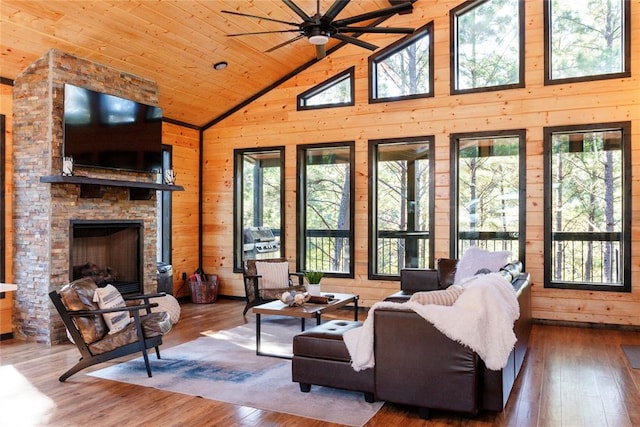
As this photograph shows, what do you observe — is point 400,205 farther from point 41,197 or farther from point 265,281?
point 41,197

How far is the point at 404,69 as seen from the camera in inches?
287

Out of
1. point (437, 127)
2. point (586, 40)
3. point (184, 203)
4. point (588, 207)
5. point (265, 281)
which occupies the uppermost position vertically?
point (586, 40)

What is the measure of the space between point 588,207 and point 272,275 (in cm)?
408

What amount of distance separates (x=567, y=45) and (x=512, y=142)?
1.34 meters

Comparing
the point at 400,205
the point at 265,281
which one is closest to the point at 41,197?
the point at 265,281

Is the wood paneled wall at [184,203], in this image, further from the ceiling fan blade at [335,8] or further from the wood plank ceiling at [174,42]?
the ceiling fan blade at [335,8]

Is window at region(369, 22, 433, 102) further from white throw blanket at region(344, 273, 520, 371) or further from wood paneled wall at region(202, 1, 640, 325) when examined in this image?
white throw blanket at region(344, 273, 520, 371)

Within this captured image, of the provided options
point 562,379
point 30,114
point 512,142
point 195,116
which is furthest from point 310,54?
point 562,379

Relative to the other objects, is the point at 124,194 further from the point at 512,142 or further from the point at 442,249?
the point at 512,142

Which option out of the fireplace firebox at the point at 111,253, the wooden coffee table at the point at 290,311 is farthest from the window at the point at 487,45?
the fireplace firebox at the point at 111,253

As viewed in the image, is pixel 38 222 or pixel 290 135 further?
pixel 290 135

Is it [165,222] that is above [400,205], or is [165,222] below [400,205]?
below

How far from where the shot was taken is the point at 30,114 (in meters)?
5.52

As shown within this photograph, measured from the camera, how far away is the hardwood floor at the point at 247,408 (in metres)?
3.37
